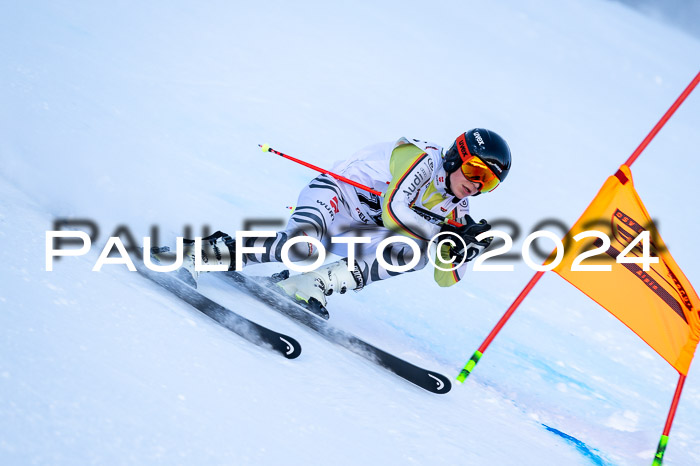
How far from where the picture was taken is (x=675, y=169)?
1131 centimetres

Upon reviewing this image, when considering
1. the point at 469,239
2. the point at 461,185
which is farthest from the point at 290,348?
the point at 461,185

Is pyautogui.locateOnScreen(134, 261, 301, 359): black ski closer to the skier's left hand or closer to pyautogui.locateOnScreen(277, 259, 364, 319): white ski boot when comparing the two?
pyautogui.locateOnScreen(277, 259, 364, 319): white ski boot

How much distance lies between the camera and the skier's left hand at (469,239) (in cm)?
314

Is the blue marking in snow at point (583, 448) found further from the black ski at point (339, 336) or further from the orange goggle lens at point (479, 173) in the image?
the orange goggle lens at point (479, 173)

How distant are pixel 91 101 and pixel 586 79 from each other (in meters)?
12.3

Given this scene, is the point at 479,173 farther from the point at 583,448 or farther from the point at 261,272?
the point at 261,272

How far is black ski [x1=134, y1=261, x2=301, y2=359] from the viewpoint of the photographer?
2.57 metres

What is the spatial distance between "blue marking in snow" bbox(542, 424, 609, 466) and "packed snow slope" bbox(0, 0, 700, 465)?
1cm

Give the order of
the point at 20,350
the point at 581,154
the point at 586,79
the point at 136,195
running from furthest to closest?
1. the point at 586,79
2. the point at 581,154
3. the point at 136,195
4. the point at 20,350

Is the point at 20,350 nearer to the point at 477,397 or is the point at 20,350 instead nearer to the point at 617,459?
the point at 477,397

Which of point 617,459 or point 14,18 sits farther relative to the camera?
point 14,18

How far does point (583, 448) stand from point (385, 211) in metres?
1.38

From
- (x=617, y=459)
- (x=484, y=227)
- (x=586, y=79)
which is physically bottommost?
(x=617, y=459)

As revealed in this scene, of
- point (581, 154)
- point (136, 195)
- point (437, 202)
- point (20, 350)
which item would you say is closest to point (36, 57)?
→ point (136, 195)
